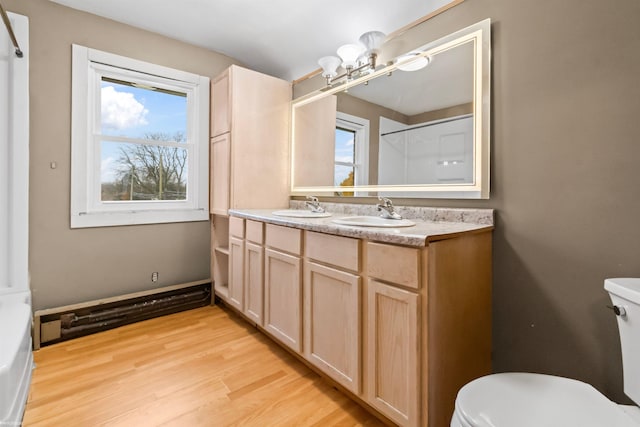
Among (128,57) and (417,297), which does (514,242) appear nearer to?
(417,297)

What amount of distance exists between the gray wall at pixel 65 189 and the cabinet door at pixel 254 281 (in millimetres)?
921

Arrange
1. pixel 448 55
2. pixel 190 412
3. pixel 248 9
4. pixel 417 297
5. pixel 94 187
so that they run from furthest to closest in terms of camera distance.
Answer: pixel 94 187 → pixel 248 9 → pixel 448 55 → pixel 190 412 → pixel 417 297

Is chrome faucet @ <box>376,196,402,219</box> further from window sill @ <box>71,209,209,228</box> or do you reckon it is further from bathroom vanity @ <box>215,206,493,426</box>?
window sill @ <box>71,209,209,228</box>

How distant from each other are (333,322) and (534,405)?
2.86 feet

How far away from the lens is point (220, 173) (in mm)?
2738

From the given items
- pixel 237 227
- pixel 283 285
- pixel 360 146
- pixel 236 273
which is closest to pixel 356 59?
pixel 360 146

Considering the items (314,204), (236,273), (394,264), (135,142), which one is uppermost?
(135,142)

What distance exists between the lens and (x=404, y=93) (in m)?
1.94

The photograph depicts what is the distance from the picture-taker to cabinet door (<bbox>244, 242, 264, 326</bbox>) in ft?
6.98

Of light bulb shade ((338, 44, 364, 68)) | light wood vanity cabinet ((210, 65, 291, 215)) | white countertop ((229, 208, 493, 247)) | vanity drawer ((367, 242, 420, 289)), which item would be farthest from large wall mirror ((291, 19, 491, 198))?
vanity drawer ((367, 242, 420, 289))

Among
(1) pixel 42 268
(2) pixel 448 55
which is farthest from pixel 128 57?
(2) pixel 448 55

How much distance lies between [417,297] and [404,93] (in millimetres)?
1325

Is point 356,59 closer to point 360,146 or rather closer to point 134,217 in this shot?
point 360,146

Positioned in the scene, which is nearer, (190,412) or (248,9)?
(190,412)
